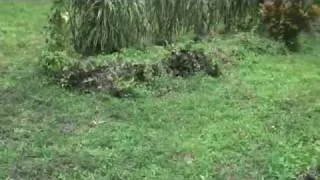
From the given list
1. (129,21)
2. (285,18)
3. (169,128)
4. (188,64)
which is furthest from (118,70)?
(285,18)

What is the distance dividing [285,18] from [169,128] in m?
4.67

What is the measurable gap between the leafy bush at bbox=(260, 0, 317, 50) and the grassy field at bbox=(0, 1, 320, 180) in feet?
5.49

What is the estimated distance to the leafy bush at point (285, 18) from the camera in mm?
10430

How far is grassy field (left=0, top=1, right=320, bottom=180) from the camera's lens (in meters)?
5.39

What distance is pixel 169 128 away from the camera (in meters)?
6.38

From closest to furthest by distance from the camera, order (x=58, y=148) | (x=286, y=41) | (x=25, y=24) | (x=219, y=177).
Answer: (x=219, y=177) < (x=58, y=148) < (x=286, y=41) < (x=25, y=24)

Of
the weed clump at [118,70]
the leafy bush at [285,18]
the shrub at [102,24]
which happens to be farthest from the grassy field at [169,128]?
the leafy bush at [285,18]

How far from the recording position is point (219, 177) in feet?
17.3

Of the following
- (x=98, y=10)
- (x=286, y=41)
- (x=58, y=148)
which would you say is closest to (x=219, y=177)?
(x=58, y=148)

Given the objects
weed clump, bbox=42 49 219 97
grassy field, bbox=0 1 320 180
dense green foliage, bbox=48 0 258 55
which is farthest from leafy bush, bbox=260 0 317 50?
weed clump, bbox=42 49 219 97

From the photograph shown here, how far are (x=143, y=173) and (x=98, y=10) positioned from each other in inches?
153

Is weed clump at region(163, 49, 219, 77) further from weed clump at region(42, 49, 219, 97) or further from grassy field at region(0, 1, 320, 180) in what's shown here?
grassy field at region(0, 1, 320, 180)

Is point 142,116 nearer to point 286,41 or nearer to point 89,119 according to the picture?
point 89,119

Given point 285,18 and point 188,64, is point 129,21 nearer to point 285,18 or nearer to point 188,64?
point 188,64
